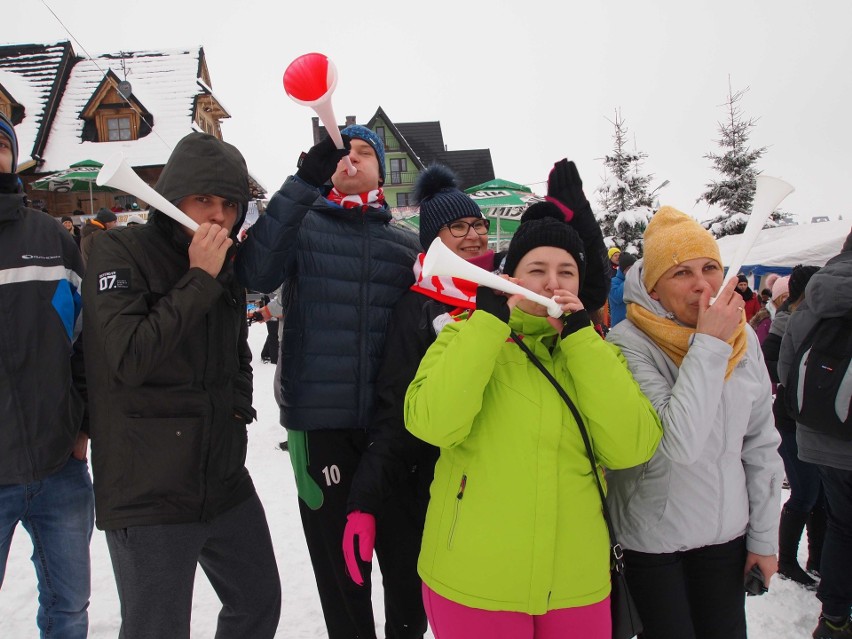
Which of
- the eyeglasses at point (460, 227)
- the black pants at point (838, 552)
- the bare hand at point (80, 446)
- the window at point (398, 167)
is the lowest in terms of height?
the black pants at point (838, 552)

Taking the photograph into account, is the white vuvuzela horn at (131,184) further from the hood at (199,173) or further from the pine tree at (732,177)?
the pine tree at (732,177)

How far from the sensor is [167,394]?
1.80 metres

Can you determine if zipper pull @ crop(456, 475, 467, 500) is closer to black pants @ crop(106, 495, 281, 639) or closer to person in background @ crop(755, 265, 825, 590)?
black pants @ crop(106, 495, 281, 639)

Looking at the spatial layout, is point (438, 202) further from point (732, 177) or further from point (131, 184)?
point (732, 177)

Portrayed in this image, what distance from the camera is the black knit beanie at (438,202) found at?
8.50 feet

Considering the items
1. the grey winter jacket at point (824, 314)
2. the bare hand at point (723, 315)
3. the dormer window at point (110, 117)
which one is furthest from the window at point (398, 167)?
the bare hand at point (723, 315)

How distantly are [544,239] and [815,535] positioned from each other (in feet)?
10.9

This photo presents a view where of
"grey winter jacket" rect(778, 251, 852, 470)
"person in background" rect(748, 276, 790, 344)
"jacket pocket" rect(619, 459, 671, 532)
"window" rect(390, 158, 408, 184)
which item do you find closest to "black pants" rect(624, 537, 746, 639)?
"jacket pocket" rect(619, 459, 671, 532)

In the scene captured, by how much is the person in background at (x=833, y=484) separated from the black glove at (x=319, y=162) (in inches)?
97.5

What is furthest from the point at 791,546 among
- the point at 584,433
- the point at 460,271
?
the point at 460,271

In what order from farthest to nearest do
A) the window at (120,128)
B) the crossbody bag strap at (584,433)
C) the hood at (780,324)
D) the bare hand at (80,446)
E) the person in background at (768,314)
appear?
1. the window at (120,128)
2. the person in background at (768,314)
3. the hood at (780,324)
4. the bare hand at (80,446)
5. the crossbody bag strap at (584,433)

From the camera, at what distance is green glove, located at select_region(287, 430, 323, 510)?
2316mm

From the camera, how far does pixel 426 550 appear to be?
1.77 metres

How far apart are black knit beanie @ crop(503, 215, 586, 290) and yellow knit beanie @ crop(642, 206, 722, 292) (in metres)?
0.34
